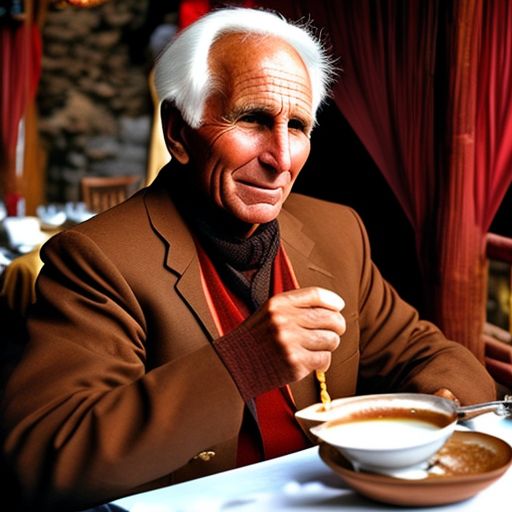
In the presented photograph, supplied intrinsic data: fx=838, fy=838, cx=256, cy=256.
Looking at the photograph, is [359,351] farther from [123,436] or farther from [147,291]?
[123,436]

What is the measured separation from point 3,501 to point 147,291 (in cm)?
125

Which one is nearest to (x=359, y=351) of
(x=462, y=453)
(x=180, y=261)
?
(x=180, y=261)

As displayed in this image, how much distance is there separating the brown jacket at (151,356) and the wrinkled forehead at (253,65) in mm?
281

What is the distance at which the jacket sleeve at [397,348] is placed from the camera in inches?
73.6

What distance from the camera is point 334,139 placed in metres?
3.35

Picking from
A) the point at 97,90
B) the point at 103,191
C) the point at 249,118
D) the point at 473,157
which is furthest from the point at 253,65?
the point at 97,90

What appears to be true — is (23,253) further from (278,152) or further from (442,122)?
(278,152)

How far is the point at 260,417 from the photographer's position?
175cm

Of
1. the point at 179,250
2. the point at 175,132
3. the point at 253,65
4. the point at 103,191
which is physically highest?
the point at 253,65

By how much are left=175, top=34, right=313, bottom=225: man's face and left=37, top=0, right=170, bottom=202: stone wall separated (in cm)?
631

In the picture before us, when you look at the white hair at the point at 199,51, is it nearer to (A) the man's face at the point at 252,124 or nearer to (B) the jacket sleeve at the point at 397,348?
(A) the man's face at the point at 252,124

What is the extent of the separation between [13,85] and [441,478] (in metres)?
7.50

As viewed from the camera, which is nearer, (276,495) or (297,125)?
(276,495)

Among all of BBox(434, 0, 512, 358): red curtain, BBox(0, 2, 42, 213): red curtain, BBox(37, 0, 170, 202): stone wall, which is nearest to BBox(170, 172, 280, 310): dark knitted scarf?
BBox(434, 0, 512, 358): red curtain
